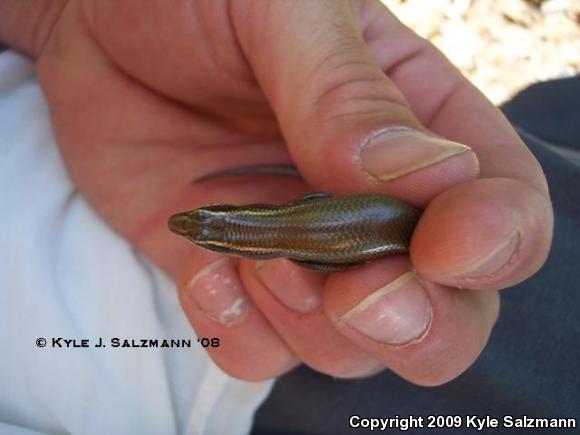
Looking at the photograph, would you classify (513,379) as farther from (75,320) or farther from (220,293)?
(75,320)

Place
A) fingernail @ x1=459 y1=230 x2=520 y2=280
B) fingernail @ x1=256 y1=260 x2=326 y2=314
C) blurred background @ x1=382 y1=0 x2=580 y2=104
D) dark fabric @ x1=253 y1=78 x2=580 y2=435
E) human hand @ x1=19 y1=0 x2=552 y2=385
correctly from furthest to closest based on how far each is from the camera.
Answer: blurred background @ x1=382 y1=0 x2=580 y2=104
dark fabric @ x1=253 y1=78 x2=580 y2=435
fingernail @ x1=256 y1=260 x2=326 y2=314
human hand @ x1=19 y1=0 x2=552 y2=385
fingernail @ x1=459 y1=230 x2=520 y2=280

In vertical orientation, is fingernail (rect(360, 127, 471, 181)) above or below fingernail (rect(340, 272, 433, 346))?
above

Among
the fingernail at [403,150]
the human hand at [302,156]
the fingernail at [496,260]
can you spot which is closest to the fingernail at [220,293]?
the human hand at [302,156]

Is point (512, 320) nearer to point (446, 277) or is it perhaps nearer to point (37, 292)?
point (446, 277)

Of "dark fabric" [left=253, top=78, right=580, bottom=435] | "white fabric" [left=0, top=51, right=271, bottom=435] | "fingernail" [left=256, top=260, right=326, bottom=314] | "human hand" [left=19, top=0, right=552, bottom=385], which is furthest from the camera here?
"dark fabric" [left=253, top=78, right=580, bottom=435]

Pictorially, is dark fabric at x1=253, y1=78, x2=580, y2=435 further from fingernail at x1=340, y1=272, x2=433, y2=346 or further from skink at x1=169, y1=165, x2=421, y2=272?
skink at x1=169, y1=165, x2=421, y2=272

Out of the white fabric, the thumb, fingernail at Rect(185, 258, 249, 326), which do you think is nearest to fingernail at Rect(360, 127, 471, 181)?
the thumb

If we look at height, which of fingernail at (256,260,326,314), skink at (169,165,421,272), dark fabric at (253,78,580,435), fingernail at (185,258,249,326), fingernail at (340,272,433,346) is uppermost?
skink at (169,165,421,272)

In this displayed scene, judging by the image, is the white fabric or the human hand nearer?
the human hand
